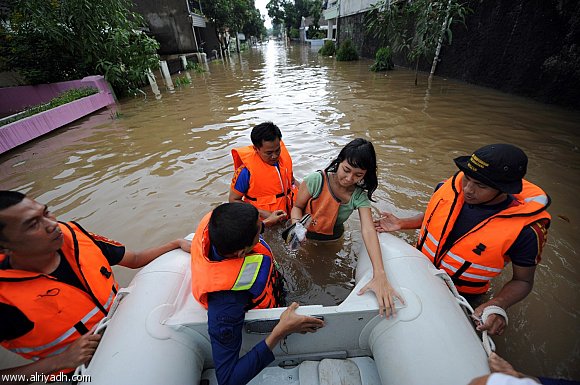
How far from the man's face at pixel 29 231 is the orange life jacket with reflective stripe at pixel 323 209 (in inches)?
64.0

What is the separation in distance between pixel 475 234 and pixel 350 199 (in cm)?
84

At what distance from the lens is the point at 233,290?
4.31 feet

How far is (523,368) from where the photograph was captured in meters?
1.92

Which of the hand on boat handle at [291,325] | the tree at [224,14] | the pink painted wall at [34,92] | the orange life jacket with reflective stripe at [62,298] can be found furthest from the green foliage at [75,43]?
the tree at [224,14]

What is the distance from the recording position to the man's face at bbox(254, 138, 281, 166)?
95.0 inches

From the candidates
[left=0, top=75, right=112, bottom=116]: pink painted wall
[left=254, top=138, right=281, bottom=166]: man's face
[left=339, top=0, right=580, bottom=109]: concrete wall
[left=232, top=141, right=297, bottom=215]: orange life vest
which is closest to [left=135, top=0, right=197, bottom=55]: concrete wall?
[left=0, top=75, right=112, bottom=116]: pink painted wall

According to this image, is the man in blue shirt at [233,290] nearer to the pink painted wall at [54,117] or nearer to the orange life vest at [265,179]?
the orange life vest at [265,179]

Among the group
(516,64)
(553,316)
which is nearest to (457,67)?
(516,64)

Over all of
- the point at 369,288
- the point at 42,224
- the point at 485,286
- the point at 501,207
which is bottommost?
the point at 485,286

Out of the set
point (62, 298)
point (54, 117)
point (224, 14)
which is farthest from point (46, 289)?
point (224, 14)

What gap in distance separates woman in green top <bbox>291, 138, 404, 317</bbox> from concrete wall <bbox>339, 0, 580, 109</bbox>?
24.1ft

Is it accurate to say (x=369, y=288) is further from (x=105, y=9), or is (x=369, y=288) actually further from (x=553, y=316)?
(x=105, y=9)

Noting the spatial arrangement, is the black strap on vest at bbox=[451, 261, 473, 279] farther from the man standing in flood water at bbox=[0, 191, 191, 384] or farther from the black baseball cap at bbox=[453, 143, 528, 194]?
the man standing in flood water at bbox=[0, 191, 191, 384]

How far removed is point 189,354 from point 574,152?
6.15 metres
